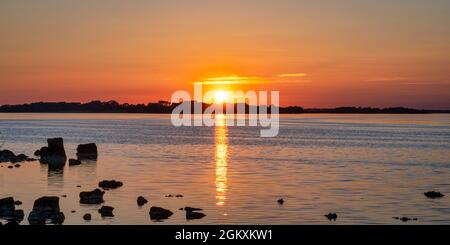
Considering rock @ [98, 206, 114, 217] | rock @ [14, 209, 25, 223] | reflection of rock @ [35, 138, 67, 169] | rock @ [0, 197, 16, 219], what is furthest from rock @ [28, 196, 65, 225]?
reflection of rock @ [35, 138, 67, 169]

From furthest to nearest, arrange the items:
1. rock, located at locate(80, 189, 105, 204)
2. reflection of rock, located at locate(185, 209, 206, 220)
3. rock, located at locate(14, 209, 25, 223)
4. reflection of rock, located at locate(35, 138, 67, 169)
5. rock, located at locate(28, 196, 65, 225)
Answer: reflection of rock, located at locate(35, 138, 67, 169)
rock, located at locate(80, 189, 105, 204)
reflection of rock, located at locate(185, 209, 206, 220)
rock, located at locate(14, 209, 25, 223)
rock, located at locate(28, 196, 65, 225)

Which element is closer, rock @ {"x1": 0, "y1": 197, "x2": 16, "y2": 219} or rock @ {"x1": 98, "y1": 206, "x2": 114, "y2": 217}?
rock @ {"x1": 0, "y1": 197, "x2": 16, "y2": 219}

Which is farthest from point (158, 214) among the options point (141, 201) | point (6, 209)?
point (6, 209)

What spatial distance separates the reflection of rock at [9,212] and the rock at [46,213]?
1.04m

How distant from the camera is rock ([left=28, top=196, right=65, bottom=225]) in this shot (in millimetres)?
32603

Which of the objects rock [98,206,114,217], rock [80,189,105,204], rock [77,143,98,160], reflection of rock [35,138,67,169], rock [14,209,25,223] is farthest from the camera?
rock [77,143,98,160]

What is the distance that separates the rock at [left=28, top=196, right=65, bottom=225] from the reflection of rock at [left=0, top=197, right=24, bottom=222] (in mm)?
1036

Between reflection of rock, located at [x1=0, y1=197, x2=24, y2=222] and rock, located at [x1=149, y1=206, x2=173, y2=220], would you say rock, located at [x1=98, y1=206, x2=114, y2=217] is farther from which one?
reflection of rock, located at [x1=0, y1=197, x2=24, y2=222]

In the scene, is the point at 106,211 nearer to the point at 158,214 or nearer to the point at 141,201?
the point at 158,214

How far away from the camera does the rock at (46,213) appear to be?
107 ft
